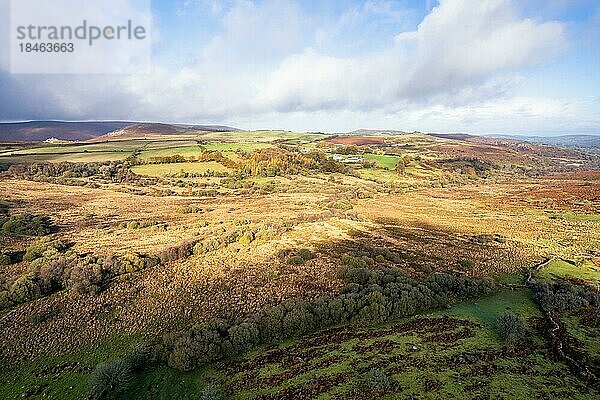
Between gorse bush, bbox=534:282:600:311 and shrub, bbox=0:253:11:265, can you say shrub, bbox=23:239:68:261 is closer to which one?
shrub, bbox=0:253:11:265

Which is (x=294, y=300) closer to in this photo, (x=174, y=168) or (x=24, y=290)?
(x=24, y=290)

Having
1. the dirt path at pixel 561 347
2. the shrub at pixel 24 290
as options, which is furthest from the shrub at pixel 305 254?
the shrub at pixel 24 290

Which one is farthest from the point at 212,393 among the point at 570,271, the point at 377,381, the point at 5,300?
the point at 570,271

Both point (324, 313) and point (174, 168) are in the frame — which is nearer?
point (324, 313)

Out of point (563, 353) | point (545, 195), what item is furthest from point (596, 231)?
point (563, 353)

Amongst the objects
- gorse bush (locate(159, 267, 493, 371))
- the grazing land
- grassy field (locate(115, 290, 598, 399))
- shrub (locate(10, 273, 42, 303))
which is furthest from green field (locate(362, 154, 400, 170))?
shrub (locate(10, 273, 42, 303))

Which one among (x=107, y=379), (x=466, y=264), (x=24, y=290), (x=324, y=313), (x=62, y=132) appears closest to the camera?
(x=107, y=379)

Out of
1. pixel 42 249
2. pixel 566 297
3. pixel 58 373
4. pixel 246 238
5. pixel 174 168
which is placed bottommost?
pixel 58 373

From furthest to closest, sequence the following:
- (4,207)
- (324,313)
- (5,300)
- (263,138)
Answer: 1. (263,138)
2. (4,207)
3. (5,300)
4. (324,313)
